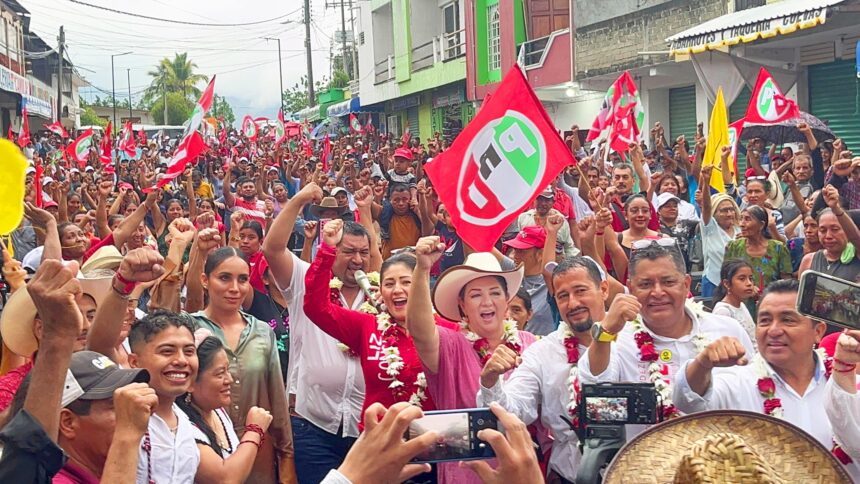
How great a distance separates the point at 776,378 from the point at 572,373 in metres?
0.78

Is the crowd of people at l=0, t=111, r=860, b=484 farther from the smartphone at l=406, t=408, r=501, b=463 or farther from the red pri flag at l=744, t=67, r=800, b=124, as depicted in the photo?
the red pri flag at l=744, t=67, r=800, b=124

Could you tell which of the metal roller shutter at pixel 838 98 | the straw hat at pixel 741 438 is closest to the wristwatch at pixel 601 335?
the straw hat at pixel 741 438

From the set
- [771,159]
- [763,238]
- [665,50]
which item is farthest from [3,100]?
[763,238]

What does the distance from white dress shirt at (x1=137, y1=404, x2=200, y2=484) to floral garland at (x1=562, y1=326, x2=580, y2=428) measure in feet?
4.49

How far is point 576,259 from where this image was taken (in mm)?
4586

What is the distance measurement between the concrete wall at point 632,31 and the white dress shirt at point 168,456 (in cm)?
1486

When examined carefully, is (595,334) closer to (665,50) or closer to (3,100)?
(665,50)

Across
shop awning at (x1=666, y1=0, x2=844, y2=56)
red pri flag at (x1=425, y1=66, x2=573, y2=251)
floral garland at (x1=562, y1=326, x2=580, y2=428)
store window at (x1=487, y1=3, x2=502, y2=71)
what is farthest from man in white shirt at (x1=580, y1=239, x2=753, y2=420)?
store window at (x1=487, y1=3, x2=502, y2=71)

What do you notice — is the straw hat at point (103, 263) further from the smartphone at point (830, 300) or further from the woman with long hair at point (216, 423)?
the smartphone at point (830, 300)

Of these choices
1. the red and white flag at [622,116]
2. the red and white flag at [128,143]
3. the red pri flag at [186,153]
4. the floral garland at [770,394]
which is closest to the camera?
the floral garland at [770,394]

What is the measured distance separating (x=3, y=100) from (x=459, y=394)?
38044 millimetres

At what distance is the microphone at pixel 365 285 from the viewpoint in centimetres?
510

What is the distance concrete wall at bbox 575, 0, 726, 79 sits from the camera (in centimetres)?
1752

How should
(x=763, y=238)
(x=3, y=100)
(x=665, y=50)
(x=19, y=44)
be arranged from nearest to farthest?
1. (x=763, y=238)
2. (x=665, y=50)
3. (x=3, y=100)
4. (x=19, y=44)
